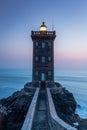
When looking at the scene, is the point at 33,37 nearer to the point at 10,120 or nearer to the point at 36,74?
the point at 36,74

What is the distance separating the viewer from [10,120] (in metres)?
15.8

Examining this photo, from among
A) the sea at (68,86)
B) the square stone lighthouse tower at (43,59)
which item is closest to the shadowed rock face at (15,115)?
the square stone lighthouse tower at (43,59)

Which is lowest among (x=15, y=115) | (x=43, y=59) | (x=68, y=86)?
(x=68, y=86)

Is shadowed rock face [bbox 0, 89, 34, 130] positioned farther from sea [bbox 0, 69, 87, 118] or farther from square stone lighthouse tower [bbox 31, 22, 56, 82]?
sea [bbox 0, 69, 87, 118]

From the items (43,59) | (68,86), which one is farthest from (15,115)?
(68,86)

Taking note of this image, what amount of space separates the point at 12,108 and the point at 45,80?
7628 mm

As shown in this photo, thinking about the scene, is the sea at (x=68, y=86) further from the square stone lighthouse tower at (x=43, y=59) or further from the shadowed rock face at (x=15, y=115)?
the shadowed rock face at (x=15, y=115)

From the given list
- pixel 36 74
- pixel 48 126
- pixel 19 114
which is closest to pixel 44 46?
pixel 36 74

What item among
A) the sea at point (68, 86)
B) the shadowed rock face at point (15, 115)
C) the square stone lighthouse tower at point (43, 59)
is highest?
the square stone lighthouse tower at point (43, 59)

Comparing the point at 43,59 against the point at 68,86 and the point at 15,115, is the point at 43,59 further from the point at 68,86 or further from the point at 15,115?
the point at 68,86

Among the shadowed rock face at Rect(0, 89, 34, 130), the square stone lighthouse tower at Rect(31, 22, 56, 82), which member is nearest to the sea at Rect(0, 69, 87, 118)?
the square stone lighthouse tower at Rect(31, 22, 56, 82)

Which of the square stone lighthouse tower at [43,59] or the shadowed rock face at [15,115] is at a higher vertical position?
the square stone lighthouse tower at [43,59]

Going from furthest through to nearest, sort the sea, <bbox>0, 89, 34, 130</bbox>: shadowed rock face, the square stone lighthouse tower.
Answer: the sea, the square stone lighthouse tower, <bbox>0, 89, 34, 130</bbox>: shadowed rock face

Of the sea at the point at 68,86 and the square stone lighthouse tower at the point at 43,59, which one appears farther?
the sea at the point at 68,86
